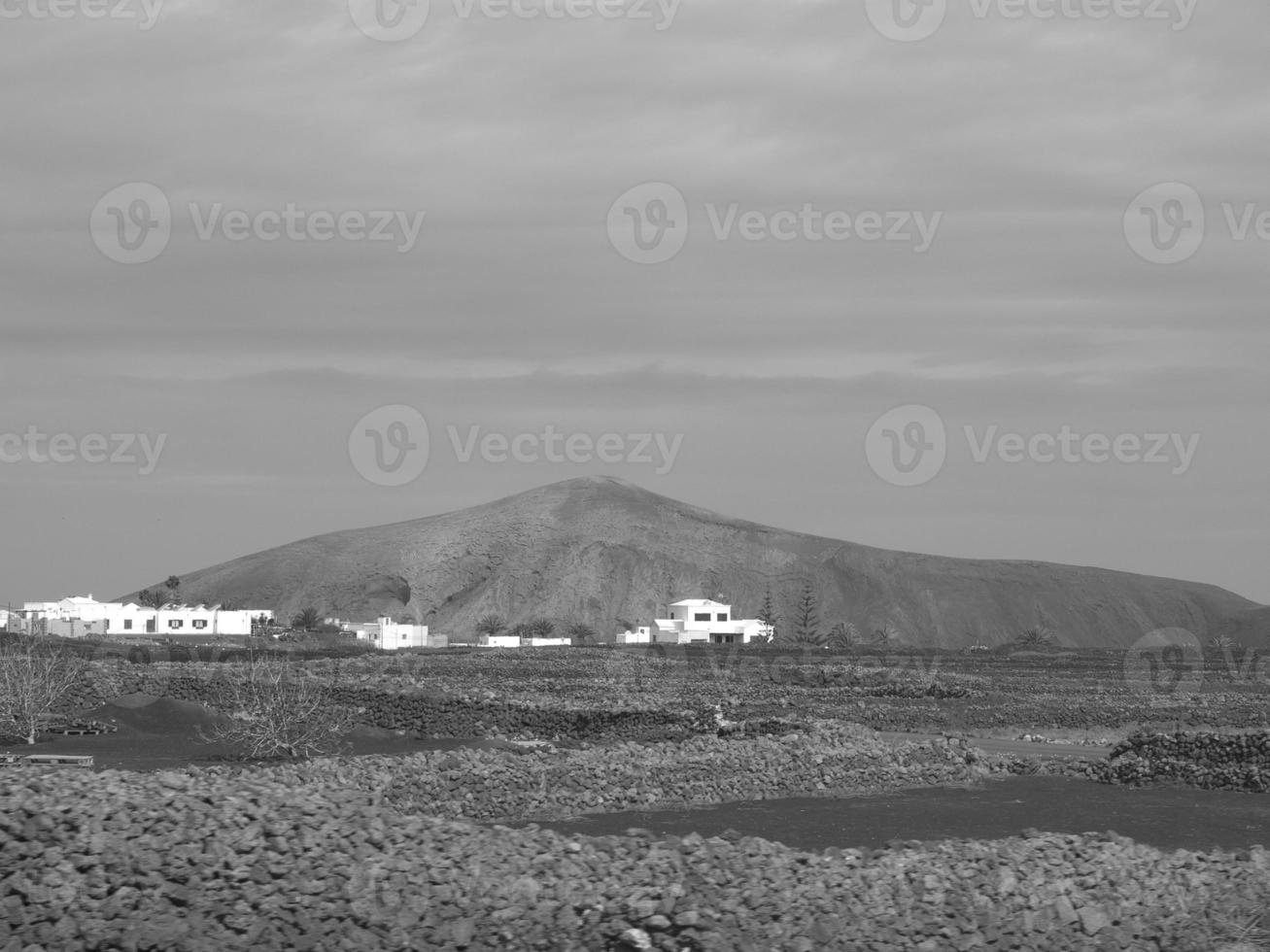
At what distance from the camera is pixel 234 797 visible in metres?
13.0

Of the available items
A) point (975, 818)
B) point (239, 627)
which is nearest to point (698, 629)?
point (239, 627)

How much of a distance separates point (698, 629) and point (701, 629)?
578mm

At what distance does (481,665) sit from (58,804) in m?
67.9

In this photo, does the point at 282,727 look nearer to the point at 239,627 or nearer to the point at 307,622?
the point at 239,627

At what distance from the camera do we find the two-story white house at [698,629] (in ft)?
428

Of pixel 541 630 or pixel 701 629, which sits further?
pixel 541 630

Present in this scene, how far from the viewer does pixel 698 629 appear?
130750 millimetres

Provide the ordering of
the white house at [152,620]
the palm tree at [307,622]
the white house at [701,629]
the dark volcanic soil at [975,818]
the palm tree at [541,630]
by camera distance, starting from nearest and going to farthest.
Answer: the dark volcanic soil at [975,818], the white house at [152,620], the white house at [701,629], the palm tree at [307,622], the palm tree at [541,630]

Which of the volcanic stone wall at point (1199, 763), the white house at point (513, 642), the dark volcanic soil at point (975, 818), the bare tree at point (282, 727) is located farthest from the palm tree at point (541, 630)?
the dark volcanic soil at point (975, 818)

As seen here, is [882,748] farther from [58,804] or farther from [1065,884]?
[58,804]

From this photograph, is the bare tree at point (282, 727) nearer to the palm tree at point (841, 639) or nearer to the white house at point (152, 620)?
the white house at point (152, 620)

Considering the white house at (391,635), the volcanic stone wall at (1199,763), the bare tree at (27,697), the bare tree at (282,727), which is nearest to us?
the volcanic stone wall at (1199,763)

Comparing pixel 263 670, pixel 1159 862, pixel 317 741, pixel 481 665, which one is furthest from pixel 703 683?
pixel 1159 862

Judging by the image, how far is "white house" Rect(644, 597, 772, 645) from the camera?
5133 inches
